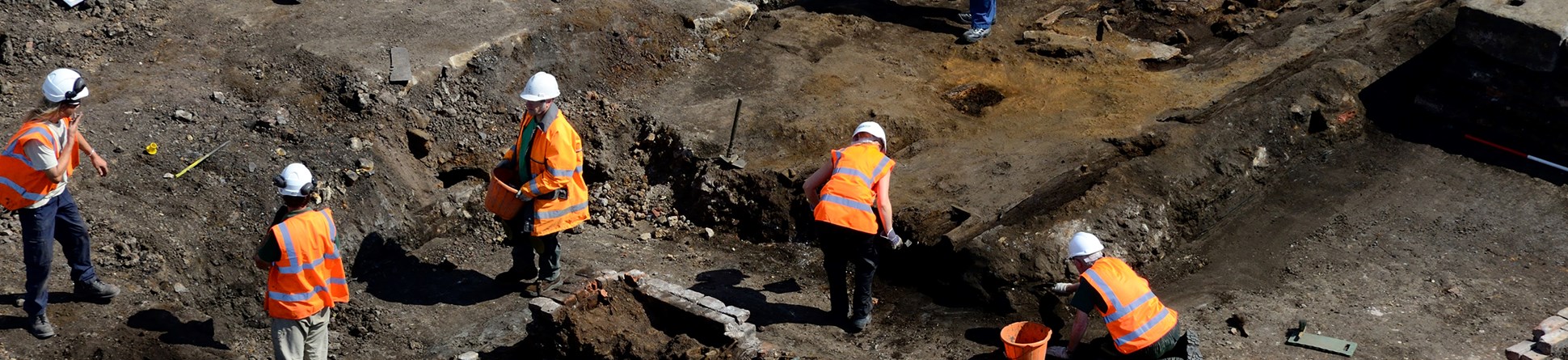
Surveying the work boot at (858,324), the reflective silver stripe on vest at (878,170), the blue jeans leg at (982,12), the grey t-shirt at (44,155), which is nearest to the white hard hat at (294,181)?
the grey t-shirt at (44,155)

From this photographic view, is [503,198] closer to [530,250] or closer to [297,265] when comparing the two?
[530,250]

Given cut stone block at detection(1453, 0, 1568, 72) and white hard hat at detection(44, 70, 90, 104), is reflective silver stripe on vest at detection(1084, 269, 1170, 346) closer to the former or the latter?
cut stone block at detection(1453, 0, 1568, 72)

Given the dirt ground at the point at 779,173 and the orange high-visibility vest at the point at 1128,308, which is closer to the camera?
the orange high-visibility vest at the point at 1128,308

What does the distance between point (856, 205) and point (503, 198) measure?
2.17m

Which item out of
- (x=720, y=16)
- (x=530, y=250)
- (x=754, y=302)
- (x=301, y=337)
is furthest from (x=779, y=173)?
(x=301, y=337)

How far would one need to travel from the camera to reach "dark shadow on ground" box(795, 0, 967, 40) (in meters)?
12.0

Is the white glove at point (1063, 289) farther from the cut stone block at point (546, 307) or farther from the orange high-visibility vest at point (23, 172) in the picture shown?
the orange high-visibility vest at point (23, 172)

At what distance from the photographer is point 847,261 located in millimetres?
7500

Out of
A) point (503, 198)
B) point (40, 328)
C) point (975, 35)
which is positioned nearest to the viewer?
point (40, 328)

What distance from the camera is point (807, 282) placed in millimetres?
8555

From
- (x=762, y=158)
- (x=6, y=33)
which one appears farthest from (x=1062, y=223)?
(x=6, y=33)

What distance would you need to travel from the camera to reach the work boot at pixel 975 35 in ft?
38.1

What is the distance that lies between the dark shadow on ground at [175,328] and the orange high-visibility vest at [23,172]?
2.93 feet

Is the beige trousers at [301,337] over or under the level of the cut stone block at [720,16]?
over
